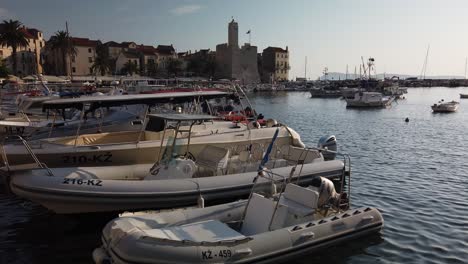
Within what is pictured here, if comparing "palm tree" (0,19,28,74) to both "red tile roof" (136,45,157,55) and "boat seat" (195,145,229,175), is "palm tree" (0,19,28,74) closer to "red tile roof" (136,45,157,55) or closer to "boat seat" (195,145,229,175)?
"red tile roof" (136,45,157,55)

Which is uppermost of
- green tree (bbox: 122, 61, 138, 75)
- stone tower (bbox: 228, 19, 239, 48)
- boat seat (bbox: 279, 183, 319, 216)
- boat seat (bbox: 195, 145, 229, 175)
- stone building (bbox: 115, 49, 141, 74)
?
stone tower (bbox: 228, 19, 239, 48)

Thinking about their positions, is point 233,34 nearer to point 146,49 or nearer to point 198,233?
point 146,49

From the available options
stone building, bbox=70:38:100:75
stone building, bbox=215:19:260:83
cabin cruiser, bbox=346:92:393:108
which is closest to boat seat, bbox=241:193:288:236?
cabin cruiser, bbox=346:92:393:108

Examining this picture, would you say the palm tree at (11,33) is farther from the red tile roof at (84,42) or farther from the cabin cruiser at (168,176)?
the cabin cruiser at (168,176)

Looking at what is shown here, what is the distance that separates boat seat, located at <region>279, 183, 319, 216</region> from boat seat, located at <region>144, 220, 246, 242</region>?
171cm

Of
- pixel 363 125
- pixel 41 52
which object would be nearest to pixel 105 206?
pixel 363 125

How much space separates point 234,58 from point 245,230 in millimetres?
118470

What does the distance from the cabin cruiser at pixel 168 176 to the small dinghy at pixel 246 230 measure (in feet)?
3.26

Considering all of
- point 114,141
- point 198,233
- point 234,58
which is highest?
point 234,58

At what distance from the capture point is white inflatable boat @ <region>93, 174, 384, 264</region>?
7.34m

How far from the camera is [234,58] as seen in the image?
409 ft

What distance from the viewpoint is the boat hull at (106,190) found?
32.8 ft

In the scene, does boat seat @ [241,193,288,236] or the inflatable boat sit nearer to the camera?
boat seat @ [241,193,288,236]

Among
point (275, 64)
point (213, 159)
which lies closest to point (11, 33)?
point (213, 159)
